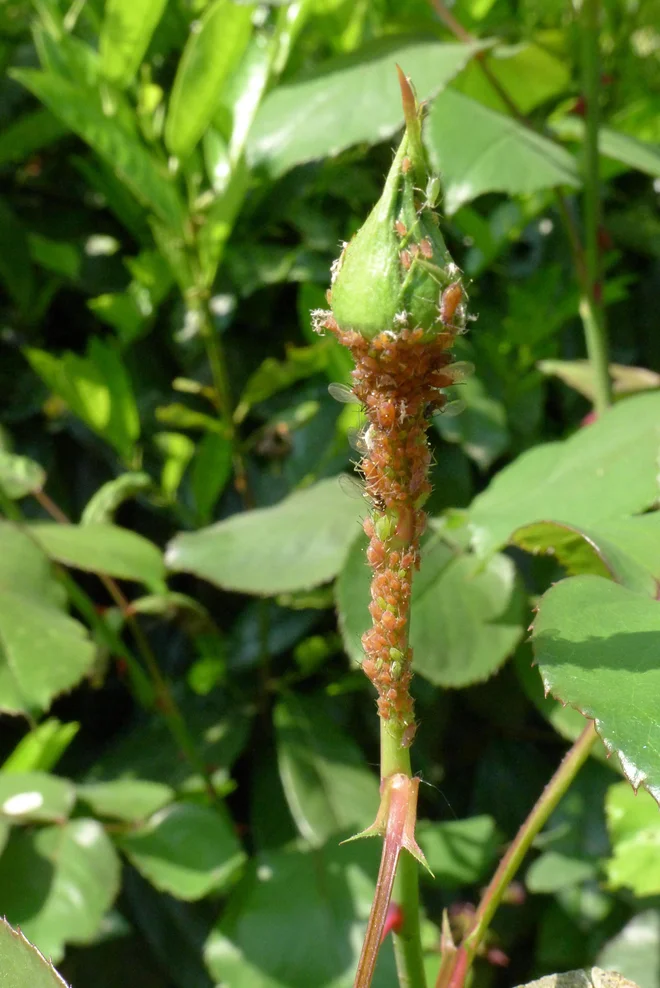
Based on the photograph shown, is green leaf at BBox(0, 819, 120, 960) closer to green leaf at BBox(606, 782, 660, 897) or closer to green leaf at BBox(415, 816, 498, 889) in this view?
green leaf at BBox(415, 816, 498, 889)

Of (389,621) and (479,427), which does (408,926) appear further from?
(479,427)

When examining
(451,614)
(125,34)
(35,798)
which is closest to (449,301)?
(451,614)

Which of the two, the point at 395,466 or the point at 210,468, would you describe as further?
the point at 210,468

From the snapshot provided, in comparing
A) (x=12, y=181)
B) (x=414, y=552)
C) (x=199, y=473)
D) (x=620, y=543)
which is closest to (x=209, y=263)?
(x=199, y=473)

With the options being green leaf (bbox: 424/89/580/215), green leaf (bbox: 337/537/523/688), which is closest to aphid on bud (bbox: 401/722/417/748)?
green leaf (bbox: 337/537/523/688)

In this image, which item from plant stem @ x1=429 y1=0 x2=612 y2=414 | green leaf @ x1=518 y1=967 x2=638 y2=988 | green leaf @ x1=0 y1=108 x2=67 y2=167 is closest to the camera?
green leaf @ x1=518 y1=967 x2=638 y2=988
